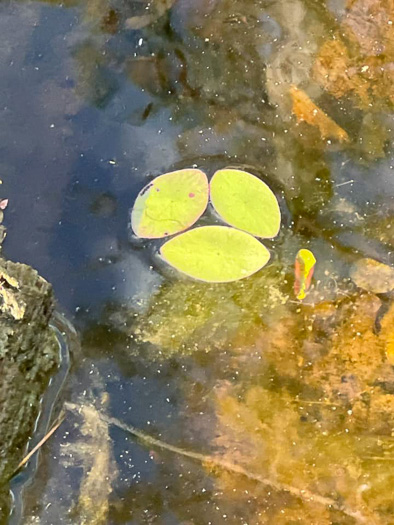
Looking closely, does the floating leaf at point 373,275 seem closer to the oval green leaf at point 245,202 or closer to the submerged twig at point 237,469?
the oval green leaf at point 245,202

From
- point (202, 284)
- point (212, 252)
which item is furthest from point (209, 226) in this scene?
point (202, 284)

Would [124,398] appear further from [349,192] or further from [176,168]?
[349,192]

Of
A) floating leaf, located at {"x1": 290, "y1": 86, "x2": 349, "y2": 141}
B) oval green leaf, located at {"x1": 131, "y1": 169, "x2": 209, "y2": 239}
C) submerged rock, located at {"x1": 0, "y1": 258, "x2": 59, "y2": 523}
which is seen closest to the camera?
submerged rock, located at {"x1": 0, "y1": 258, "x2": 59, "y2": 523}

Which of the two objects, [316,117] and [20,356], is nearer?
[20,356]

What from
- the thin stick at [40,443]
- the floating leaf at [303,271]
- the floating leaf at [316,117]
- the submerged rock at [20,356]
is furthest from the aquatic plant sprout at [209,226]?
the thin stick at [40,443]

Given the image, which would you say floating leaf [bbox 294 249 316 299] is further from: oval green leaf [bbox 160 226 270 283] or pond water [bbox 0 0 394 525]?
oval green leaf [bbox 160 226 270 283]

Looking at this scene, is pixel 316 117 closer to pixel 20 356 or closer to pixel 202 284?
pixel 202 284

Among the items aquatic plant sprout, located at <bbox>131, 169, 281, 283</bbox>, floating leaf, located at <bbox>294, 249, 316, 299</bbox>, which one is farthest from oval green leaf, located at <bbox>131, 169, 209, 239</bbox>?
floating leaf, located at <bbox>294, 249, 316, 299</bbox>
